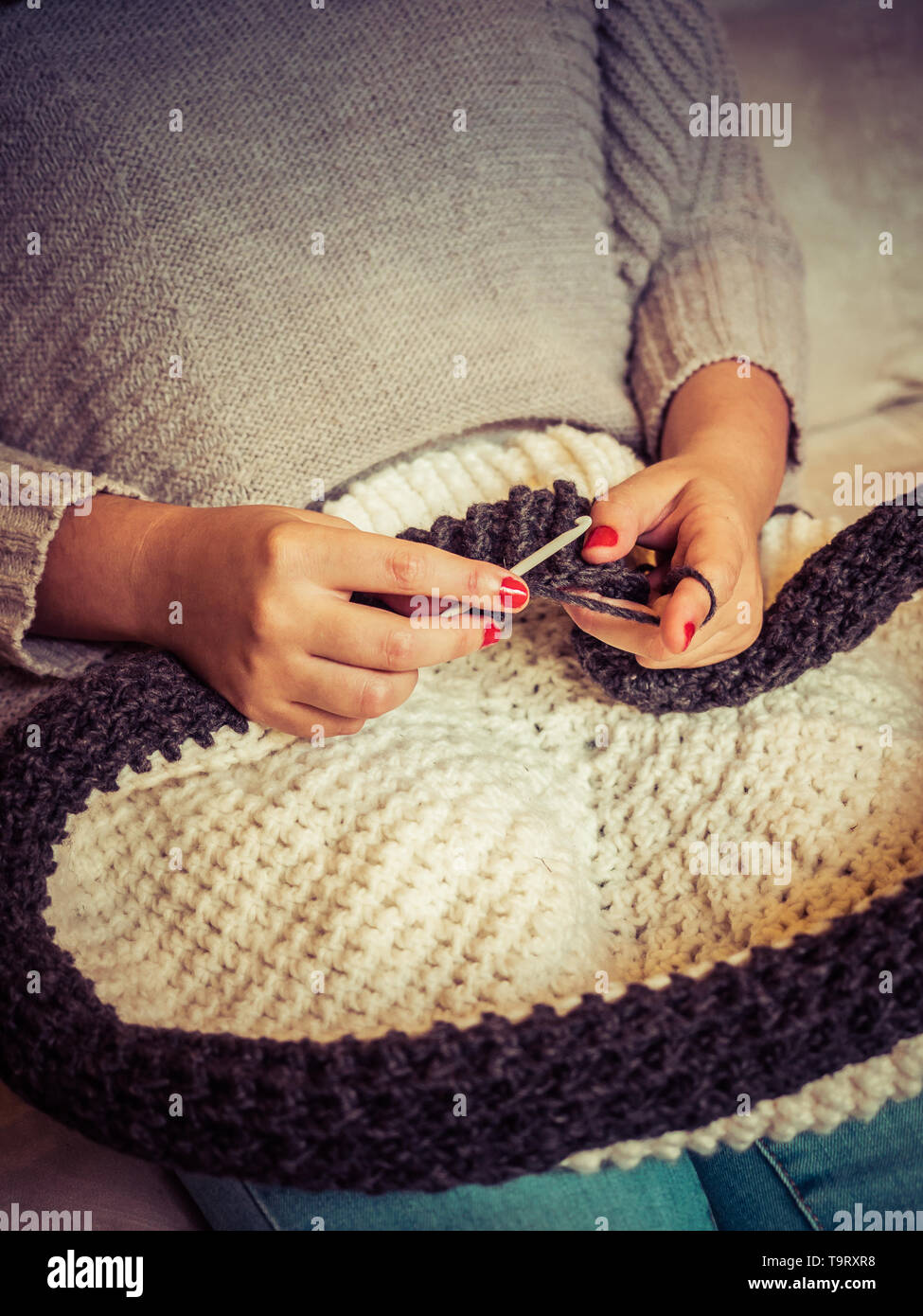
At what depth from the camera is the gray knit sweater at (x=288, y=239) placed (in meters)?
0.72

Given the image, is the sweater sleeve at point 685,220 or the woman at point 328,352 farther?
the sweater sleeve at point 685,220

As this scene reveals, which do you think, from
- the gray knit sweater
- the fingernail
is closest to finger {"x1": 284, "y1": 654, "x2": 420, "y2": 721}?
the fingernail

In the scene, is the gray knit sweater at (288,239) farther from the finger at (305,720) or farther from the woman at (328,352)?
the finger at (305,720)

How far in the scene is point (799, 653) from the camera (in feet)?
2.24

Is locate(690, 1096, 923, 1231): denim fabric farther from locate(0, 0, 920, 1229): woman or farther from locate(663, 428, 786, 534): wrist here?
locate(663, 428, 786, 534): wrist

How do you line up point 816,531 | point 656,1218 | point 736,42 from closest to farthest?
point 656,1218, point 816,531, point 736,42

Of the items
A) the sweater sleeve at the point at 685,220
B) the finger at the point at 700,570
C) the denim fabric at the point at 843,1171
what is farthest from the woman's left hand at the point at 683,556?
the denim fabric at the point at 843,1171

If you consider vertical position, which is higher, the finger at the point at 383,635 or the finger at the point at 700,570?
the finger at the point at 700,570

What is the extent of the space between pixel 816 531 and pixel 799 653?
0.64 feet

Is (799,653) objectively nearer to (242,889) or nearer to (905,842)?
(905,842)

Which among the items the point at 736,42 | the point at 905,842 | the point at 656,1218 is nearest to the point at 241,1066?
the point at 656,1218

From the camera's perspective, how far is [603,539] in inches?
25.7

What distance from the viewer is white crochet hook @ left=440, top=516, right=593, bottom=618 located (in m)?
0.62

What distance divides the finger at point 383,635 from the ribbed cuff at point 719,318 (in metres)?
0.41
